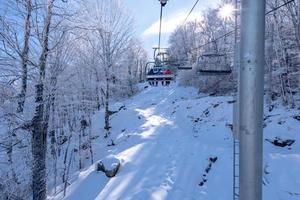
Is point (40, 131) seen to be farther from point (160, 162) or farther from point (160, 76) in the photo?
point (160, 76)

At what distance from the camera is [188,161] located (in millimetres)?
17281

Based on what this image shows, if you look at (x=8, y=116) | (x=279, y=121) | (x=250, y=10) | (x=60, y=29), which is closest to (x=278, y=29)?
(x=279, y=121)

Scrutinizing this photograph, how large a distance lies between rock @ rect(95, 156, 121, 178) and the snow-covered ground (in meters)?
0.25

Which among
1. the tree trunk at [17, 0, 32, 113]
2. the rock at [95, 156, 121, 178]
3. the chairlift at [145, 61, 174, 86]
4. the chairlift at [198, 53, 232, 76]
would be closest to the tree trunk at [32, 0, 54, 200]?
the tree trunk at [17, 0, 32, 113]

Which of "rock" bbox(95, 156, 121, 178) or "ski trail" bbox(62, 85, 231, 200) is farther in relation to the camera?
"rock" bbox(95, 156, 121, 178)

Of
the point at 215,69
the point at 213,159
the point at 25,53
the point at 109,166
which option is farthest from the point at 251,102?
the point at 215,69

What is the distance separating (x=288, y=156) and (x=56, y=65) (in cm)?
984

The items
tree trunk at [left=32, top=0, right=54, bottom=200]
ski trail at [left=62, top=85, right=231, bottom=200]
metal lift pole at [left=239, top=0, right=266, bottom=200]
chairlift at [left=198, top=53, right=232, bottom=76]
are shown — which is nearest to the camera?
metal lift pole at [left=239, top=0, right=266, bottom=200]

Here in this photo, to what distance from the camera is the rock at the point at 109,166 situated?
619 inches

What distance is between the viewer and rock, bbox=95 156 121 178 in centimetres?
1573

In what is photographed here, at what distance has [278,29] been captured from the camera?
25109 millimetres

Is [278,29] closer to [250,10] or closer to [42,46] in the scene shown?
[42,46]

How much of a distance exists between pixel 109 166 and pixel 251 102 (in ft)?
47.6

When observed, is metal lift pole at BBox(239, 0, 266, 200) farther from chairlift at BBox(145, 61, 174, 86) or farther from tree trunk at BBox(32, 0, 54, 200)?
chairlift at BBox(145, 61, 174, 86)
